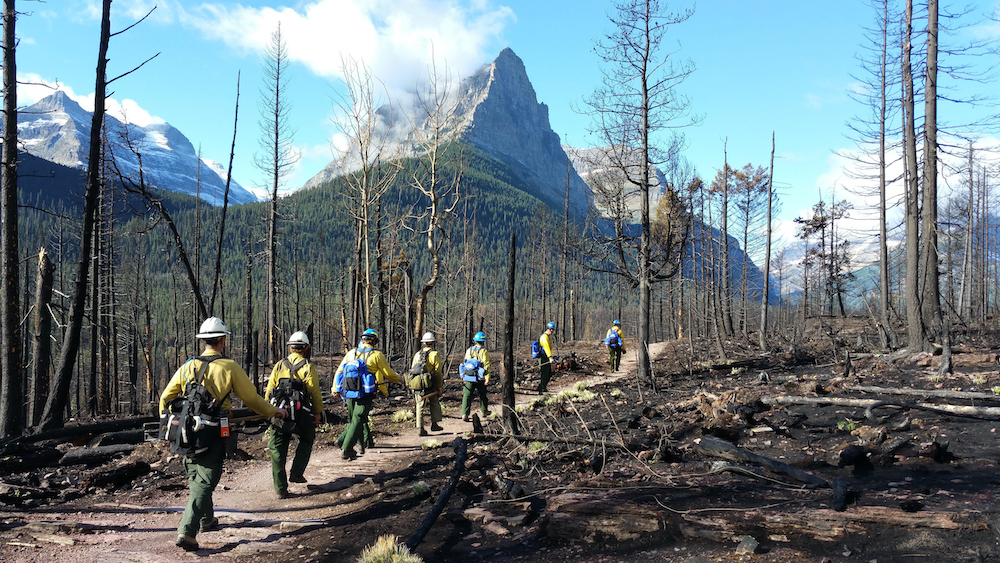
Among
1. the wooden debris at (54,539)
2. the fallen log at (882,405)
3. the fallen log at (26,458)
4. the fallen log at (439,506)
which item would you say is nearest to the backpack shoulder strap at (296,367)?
the fallen log at (439,506)

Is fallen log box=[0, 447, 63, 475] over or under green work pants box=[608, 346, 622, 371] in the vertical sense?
under

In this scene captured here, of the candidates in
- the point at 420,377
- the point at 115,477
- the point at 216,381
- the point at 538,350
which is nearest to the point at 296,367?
the point at 216,381

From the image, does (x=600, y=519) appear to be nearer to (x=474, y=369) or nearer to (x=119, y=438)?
(x=474, y=369)

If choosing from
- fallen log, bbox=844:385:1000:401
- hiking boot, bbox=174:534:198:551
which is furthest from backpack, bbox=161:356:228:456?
fallen log, bbox=844:385:1000:401

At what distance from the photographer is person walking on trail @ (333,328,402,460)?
8.64 metres

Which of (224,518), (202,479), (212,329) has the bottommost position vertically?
(224,518)

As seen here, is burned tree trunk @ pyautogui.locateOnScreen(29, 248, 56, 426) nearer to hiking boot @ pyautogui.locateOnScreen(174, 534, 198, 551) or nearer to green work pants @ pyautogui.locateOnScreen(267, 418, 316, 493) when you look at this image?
green work pants @ pyautogui.locateOnScreen(267, 418, 316, 493)

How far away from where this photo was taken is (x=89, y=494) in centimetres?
702

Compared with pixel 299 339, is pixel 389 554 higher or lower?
lower

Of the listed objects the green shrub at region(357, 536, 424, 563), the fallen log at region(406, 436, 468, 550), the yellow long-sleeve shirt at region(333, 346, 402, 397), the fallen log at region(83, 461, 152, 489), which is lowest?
the fallen log at region(83, 461, 152, 489)

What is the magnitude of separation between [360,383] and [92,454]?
4547 millimetres

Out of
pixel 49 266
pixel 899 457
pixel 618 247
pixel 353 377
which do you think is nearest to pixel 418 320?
pixel 618 247

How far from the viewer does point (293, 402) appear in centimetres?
675

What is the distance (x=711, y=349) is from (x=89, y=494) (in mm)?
24128
